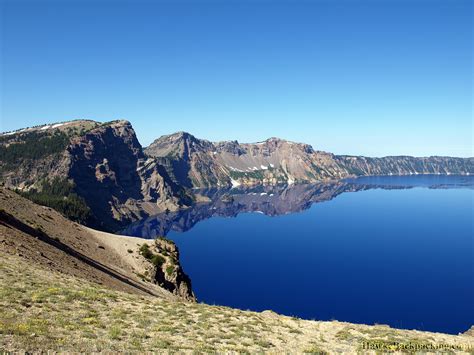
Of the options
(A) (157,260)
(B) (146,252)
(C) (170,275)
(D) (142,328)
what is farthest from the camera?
(B) (146,252)

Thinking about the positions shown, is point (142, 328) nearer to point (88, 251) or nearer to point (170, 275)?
point (88, 251)

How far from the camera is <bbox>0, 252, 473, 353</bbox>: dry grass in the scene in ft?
59.7

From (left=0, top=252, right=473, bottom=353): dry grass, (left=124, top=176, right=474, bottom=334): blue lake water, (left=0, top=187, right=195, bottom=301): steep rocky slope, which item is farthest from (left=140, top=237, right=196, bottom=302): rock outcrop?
(left=0, top=252, right=473, bottom=353): dry grass

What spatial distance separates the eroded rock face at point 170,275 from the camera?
240 feet

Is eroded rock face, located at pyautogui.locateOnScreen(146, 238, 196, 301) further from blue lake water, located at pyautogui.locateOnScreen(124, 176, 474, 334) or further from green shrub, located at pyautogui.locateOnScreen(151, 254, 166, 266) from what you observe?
blue lake water, located at pyautogui.locateOnScreen(124, 176, 474, 334)

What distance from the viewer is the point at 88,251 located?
6994 cm

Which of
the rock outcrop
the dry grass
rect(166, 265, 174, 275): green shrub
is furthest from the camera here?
rect(166, 265, 174, 275): green shrub

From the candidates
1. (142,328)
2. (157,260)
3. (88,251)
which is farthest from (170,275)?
(142,328)

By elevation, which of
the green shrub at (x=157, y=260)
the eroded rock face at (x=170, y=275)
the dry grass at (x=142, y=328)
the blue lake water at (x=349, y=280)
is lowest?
the blue lake water at (x=349, y=280)

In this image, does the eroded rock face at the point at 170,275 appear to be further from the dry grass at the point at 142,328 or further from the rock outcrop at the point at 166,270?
the dry grass at the point at 142,328

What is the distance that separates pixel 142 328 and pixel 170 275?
54582 millimetres

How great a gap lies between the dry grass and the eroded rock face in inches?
1749

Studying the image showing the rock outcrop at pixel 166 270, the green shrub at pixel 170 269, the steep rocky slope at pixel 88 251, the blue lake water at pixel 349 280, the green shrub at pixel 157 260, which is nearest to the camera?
the steep rocky slope at pixel 88 251

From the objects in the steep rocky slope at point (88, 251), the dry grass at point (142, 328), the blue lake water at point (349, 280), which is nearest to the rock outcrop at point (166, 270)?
the steep rocky slope at point (88, 251)
